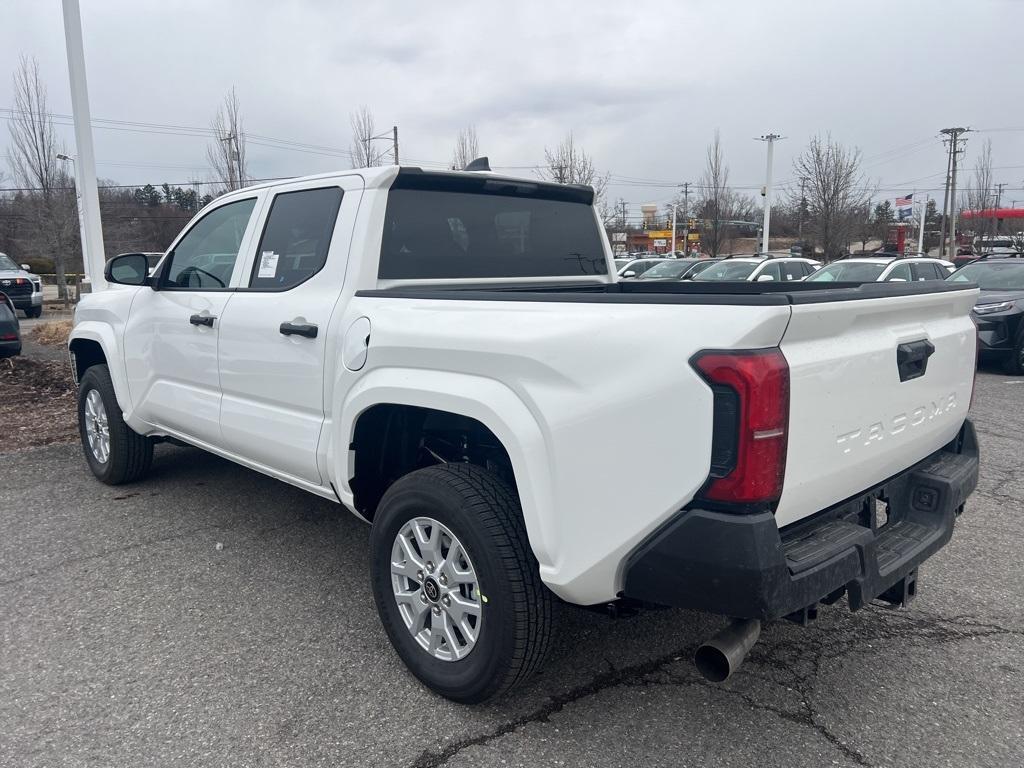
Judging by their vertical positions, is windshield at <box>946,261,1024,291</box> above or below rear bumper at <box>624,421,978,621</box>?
above

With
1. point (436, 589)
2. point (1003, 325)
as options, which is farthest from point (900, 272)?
point (436, 589)

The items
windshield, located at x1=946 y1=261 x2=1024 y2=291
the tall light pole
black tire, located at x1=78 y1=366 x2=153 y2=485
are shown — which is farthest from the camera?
windshield, located at x1=946 y1=261 x2=1024 y2=291

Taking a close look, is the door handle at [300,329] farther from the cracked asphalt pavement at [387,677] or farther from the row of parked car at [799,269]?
the row of parked car at [799,269]

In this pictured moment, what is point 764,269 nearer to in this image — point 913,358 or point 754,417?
point 913,358

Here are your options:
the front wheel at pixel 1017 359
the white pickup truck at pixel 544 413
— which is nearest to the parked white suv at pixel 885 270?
the front wheel at pixel 1017 359

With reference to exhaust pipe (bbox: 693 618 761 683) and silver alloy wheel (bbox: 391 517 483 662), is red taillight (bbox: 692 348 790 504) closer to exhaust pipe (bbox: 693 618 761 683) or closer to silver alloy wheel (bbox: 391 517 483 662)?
exhaust pipe (bbox: 693 618 761 683)

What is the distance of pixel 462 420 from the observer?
3002 millimetres

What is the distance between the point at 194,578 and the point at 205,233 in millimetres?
1946

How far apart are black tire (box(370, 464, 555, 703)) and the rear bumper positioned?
39cm

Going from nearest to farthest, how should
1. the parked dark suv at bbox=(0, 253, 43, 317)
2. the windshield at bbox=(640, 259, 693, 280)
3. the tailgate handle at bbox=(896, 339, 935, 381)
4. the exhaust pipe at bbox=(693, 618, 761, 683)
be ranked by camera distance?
the exhaust pipe at bbox=(693, 618, 761, 683)
the tailgate handle at bbox=(896, 339, 935, 381)
the parked dark suv at bbox=(0, 253, 43, 317)
the windshield at bbox=(640, 259, 693, 280)

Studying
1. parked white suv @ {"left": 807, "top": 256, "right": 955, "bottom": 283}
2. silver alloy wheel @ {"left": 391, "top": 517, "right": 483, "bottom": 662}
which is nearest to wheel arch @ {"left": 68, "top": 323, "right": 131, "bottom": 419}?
silver alloy wheel @ {"left": 391, "top": 517, "right": 483, "bottom": 662}

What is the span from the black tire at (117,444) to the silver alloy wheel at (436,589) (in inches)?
122

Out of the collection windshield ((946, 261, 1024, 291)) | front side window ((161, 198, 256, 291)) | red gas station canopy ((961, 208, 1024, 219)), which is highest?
red gas station canopy ((961, 208, 1024, 219))

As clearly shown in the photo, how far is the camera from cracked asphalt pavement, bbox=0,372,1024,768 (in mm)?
2641
